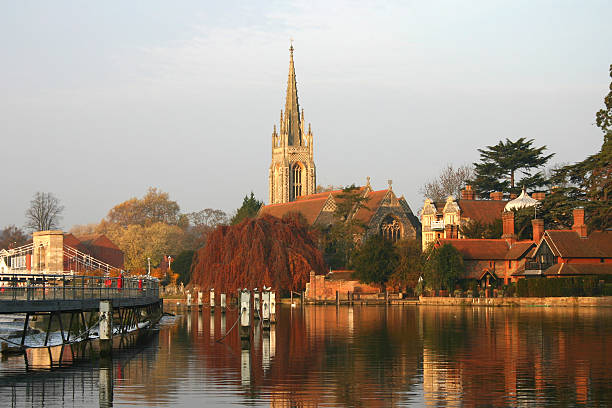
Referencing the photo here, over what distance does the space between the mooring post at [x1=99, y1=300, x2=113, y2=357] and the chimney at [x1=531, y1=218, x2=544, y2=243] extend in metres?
55.4

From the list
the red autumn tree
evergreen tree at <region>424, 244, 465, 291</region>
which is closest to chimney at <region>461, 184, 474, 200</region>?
evergreen tree at <region>424, 244, 465, 291</region>

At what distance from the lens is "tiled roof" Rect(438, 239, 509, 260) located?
2963 inches

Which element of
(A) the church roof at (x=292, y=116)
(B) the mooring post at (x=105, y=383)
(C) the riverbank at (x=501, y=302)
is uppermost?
(A) the church roof at (x=292, y=116)

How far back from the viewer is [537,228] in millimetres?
74562

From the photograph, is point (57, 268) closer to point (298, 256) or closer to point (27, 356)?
point (298, 256)

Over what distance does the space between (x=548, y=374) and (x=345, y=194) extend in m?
82.8

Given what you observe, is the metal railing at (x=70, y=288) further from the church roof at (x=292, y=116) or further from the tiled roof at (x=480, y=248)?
the church roof at (x=292, y=116)

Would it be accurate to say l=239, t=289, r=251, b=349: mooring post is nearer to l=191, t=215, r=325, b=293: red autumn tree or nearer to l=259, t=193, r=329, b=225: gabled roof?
l=191, t=215, r=325, b=293: red autumn tree

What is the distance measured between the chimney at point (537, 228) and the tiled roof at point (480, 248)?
310cm

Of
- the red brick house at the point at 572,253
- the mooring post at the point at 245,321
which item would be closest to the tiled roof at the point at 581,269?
the red brick house at the point at 572,253

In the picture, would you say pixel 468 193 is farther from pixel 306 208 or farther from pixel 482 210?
pixel 306 208

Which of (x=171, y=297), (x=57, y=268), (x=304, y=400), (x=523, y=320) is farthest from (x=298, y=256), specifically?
(x=304, y=400)

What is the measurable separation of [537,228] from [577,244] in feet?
15.8

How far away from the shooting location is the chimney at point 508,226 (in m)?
77.6
